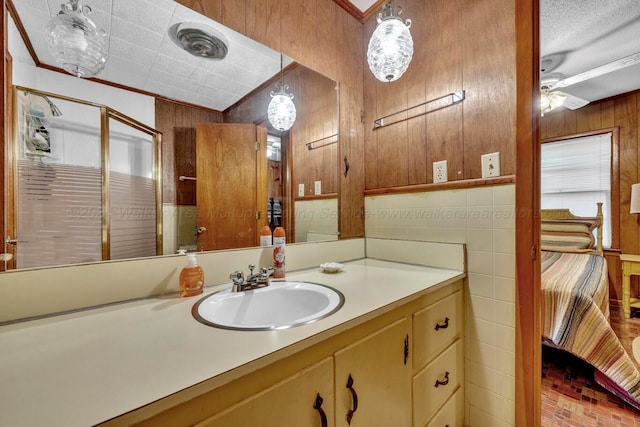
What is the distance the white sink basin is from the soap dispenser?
6 cm

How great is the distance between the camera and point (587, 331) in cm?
151

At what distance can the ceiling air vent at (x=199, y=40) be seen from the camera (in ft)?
3.13

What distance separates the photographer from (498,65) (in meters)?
1.11

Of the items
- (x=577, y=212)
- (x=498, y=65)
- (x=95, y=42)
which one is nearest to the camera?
(x=95, y=42)

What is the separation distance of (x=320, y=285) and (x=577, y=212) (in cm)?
379

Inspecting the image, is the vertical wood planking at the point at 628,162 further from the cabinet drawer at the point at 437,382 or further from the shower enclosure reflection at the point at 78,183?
the shower enclosure reflection at the point at 78,183

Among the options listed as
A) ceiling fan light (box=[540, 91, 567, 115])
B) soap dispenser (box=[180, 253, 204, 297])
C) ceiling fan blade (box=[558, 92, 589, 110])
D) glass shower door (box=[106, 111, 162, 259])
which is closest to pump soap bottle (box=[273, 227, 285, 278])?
soap dispenser (box=[180, 253, 204, 297])

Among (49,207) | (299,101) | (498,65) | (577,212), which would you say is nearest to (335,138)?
(299,101)

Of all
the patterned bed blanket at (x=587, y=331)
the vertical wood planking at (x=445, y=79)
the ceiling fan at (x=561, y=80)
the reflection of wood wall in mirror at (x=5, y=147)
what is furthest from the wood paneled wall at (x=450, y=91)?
the reflection of wood wall in mirror at (x=5, y=147)

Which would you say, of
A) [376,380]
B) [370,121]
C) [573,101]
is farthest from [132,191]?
[573,101]

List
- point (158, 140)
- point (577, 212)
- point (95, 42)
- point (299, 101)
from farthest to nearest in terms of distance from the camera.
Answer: point (577, 212) < point (299, 101) < point (158, 140) < point (95, 42)

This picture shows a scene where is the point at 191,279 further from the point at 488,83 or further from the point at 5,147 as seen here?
the point at 488,83

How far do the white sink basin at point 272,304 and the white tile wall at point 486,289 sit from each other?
710mm

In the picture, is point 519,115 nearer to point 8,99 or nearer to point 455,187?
point 455,187
